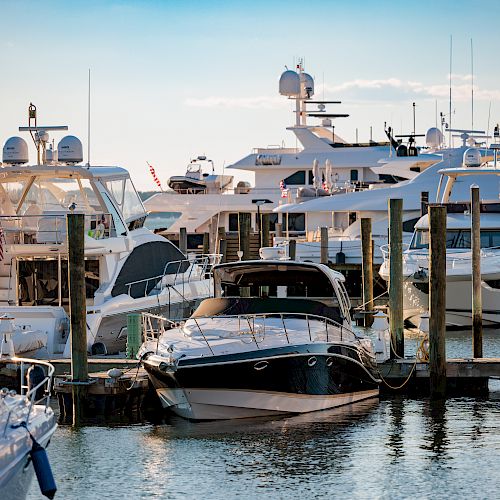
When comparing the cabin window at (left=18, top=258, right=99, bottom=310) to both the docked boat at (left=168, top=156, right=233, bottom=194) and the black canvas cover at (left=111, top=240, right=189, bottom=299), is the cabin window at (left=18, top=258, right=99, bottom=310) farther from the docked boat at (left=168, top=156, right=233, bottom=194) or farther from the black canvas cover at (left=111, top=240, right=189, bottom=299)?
the docked boat at (left=168, top=156, right=233, bottom=194)

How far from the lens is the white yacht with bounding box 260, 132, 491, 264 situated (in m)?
39.9

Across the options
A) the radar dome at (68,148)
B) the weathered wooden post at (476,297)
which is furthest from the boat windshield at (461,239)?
the radar dome at (68,148)

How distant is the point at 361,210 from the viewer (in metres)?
43.4

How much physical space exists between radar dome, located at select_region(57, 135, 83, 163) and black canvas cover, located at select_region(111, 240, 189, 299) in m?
2.17

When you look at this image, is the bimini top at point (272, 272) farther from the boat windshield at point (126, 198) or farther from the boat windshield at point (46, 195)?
the boat windshield at point (46, 195)

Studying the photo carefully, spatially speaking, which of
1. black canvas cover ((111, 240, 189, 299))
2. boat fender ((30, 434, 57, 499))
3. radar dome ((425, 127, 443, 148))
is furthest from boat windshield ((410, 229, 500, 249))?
radar dome ((425, 127, 443, 148))

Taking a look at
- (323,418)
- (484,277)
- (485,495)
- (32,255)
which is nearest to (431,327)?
(323,418)

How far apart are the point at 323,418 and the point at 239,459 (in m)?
2.81

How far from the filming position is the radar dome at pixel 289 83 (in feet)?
188

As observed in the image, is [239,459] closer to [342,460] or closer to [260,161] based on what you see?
[342,460]

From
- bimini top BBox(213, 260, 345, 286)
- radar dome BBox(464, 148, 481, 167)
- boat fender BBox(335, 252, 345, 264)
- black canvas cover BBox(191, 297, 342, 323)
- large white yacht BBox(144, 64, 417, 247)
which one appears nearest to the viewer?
black canvas cover BBox(191, 297, 342, 323)

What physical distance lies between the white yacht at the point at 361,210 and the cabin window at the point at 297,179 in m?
7.07

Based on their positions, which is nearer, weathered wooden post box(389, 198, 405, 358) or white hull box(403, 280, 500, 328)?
weathered wooden post box(389, 198, 405, 358)

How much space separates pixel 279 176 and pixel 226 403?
131 feet
